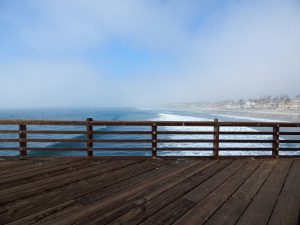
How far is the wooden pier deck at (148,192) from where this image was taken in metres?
2.33

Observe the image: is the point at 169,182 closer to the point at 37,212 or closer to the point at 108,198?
the point at 108,198

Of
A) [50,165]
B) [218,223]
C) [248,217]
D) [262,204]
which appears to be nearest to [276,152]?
[262,204]

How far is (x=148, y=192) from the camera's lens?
3.00 meters

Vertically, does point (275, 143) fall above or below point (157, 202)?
above

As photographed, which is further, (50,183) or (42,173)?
(42,173)

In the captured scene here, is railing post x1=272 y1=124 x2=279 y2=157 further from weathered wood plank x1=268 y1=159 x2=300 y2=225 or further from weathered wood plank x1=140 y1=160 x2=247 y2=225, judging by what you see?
weathered wood plank x1=140 y1=160 x2=247 y2=225

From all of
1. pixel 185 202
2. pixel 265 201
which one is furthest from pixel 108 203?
pixel 265 201

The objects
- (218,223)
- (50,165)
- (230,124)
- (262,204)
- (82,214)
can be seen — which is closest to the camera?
(218,223)

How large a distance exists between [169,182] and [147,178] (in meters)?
0.48

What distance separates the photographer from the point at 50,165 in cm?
437

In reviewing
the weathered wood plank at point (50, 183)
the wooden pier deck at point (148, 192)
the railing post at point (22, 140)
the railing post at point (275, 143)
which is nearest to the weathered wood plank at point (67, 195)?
the wooden pier deck at point (148, 192)

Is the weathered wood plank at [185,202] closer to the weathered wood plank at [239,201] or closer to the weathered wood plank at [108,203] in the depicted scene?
the weathered wood plank at [239,201]

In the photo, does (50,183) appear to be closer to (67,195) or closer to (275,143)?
(67,195)

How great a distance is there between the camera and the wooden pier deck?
233 cm
